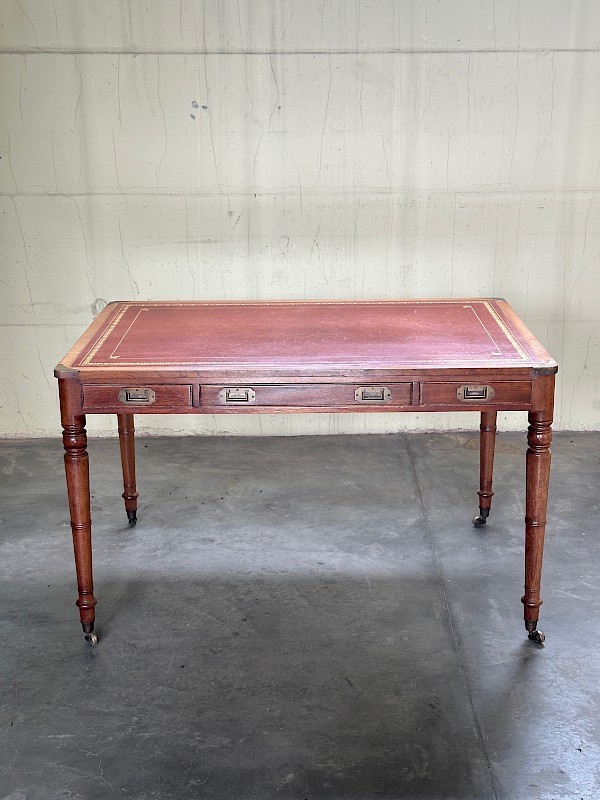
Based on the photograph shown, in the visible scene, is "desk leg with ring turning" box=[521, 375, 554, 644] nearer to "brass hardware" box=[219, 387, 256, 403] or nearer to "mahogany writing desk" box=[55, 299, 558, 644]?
"mahogany writing desk" box=[55, 299, 558, 644]

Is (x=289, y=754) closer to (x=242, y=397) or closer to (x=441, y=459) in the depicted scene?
(x=242, y=397)

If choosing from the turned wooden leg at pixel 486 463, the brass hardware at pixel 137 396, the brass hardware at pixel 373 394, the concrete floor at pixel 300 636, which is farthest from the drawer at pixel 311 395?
the turned wooden leg at pixel 486 463

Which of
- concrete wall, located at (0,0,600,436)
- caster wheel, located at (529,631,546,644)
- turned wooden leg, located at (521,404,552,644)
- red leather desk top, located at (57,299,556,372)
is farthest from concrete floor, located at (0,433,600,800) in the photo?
red leather desk top, located at (57,299,556,372)

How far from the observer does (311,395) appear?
119 inches

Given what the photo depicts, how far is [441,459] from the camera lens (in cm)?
477

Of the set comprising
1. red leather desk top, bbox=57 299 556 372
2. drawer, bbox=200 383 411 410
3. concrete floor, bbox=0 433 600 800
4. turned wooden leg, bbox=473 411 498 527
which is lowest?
concrete floor, bbox=0 433 600 800

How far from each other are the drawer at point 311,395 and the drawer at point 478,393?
8 centimetres

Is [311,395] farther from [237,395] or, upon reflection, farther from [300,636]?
[300,636]

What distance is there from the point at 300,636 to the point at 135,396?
3.30ft

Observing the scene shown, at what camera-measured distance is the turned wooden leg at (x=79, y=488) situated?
119 inches

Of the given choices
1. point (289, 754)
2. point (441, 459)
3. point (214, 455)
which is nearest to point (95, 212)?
point (214, 455)

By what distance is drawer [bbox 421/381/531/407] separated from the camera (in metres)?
3.01

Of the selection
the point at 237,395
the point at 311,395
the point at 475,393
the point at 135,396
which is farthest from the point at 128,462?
the point at 475,393

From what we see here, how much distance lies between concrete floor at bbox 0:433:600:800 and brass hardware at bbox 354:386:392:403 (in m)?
0.84
